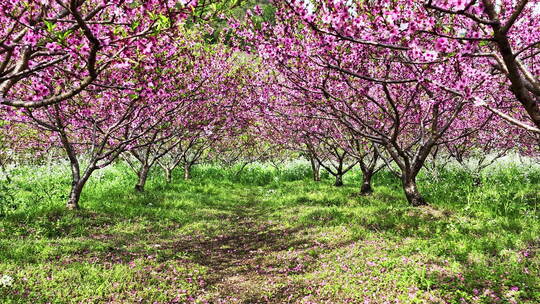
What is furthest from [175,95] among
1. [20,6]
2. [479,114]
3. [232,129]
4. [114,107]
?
[479,114]

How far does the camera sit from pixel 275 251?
8.18 metres

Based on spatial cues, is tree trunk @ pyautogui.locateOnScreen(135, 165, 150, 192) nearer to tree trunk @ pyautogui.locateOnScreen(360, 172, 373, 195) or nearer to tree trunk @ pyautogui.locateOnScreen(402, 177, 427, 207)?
tree trunk @ pyautogui.locateOnScreen(360, 172, 373, 195)

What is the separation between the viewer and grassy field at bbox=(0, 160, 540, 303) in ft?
17.3

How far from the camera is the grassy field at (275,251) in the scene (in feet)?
17.3

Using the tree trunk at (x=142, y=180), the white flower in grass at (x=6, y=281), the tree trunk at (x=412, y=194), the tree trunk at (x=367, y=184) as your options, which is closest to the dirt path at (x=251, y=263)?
the white flower in grass at (x=6, y=281)

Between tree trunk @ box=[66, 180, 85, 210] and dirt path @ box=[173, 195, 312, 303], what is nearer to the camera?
dirt path @ box=[173, 195, 312, 303]

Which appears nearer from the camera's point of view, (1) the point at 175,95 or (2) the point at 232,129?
(1) the point at 175,95

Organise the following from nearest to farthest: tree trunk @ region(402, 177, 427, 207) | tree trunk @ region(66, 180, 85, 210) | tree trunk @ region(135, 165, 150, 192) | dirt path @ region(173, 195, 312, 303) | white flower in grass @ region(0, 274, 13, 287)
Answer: white flower in grass @ region(0, 274, 13, 287) → dirt path @ region(173, 195, 312, 303) → tree trunk @ region(402, 177, 427, 207) → tree trunk @ region(66, 180, 85, 210) → tree trunk @ region(135, 165, 150, 192)

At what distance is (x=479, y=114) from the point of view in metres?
14.4

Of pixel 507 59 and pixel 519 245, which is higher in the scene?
pixel 507 59

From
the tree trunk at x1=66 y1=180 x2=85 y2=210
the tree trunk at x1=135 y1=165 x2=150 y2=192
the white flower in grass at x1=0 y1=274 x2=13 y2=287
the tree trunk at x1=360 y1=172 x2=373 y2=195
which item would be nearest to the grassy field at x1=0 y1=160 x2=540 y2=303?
the white flower in grass at x1=0 y1=274 x2=13 y2=287

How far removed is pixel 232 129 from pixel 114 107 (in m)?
8.03

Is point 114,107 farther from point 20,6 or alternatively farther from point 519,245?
point 519,245

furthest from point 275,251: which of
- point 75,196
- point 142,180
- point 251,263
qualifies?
point 142,180
